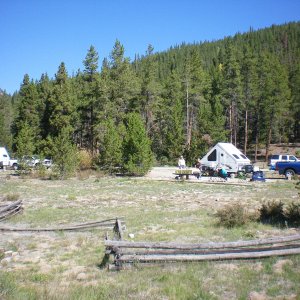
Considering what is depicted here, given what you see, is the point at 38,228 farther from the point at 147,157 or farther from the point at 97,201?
the point at 147,157

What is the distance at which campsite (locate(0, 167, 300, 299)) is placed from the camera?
664cm

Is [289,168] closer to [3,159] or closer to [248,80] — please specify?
[248,80]

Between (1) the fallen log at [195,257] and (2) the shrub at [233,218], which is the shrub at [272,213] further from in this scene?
(1) the fallen log at [195,257]

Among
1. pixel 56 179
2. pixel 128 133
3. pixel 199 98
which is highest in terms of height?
pixel 199 98

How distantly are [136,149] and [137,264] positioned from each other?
25690mm

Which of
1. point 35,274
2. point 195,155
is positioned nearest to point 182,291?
point 35,274

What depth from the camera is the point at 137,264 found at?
793 centimetres

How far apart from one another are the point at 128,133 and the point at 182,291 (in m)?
27.9

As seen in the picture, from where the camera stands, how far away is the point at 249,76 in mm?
51469

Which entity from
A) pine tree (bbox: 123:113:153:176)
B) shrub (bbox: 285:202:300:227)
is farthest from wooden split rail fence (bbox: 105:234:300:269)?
pine tree (bbox: 123:113:153:176)

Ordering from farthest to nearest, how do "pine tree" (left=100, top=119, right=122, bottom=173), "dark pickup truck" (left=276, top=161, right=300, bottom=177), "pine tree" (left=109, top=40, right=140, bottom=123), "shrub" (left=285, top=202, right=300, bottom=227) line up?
1. "pine tree" (left=109, top=40, right=140, bottom=123)
2. "pine tree" (left=100, top=119, right=122, bottom=173)
3. "dark pickup truck" (left=276, top=161, right=300, bottom=177)
4. "shrub" (left=285, top=202, right=300, bottom=227)

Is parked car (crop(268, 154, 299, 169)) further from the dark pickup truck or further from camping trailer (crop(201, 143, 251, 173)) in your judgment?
the dark pickup truck

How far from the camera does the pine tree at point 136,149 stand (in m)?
33.5

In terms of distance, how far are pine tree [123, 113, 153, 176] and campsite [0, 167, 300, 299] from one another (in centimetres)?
1349
